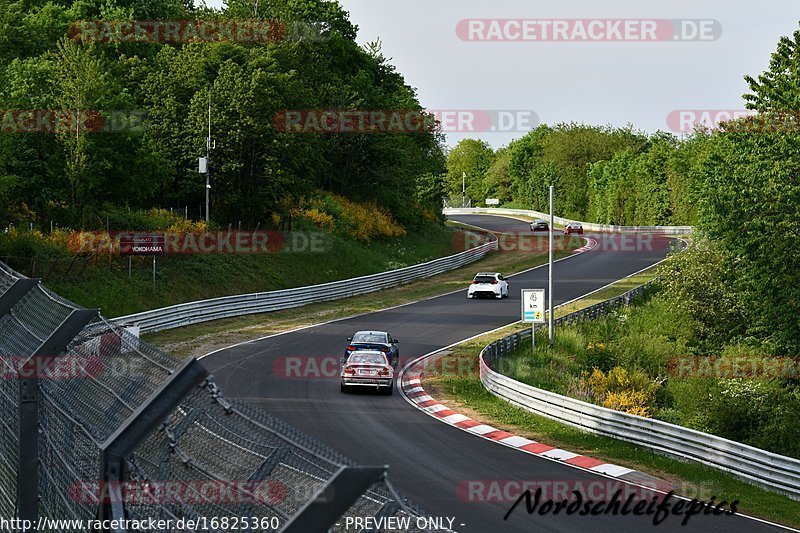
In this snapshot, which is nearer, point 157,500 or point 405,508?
point 405,508

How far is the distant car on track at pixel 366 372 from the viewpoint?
26.1m

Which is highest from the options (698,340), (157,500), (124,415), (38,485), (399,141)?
(399,141)

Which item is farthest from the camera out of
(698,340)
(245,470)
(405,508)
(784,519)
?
(698,340)

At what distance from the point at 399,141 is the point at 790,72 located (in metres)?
38.7

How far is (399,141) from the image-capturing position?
67438 mm

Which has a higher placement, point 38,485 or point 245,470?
point 245,470

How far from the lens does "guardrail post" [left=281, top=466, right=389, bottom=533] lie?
345cm

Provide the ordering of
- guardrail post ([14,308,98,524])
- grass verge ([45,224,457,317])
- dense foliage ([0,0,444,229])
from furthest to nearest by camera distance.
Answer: dense foliage ([0,0,444,229]) < grass verge ([45,224,457,317]) < guardrail post ([14,308,98,524])

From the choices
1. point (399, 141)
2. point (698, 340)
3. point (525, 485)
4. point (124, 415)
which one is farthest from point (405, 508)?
point (399, 141)

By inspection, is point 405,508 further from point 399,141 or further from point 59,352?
point 399,141
